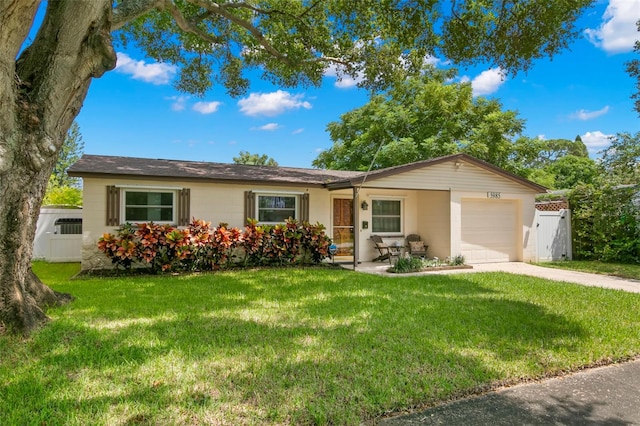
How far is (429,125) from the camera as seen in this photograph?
77.7 ft

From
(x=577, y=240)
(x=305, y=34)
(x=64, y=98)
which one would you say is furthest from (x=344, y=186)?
(x=577, y=240)

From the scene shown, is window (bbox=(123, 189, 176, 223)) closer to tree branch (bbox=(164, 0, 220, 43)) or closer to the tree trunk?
tree branch (bbox=(164, 0, 220, 43))

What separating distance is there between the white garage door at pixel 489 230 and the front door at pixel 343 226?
3.79 metres

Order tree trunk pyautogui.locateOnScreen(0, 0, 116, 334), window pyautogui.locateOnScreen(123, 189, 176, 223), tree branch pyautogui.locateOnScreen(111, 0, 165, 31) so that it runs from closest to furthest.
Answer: tree trunk pyautogui.locateOnScreen(0, 0, 116, 334) → tree branch pyautogui.locateOnScreen(111, 0, 165, 31) → window pyautogui.locateOnScreen(123, 189, 176, 223)

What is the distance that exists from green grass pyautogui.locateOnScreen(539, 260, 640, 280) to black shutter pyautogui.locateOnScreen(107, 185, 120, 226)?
12976mm

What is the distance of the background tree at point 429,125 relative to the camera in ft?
71.6

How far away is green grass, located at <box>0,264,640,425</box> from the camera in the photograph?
3012 millimetres

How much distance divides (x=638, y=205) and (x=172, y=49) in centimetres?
1618

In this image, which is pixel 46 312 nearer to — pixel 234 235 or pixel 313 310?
pixel 313 310

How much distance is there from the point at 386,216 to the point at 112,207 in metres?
8.40

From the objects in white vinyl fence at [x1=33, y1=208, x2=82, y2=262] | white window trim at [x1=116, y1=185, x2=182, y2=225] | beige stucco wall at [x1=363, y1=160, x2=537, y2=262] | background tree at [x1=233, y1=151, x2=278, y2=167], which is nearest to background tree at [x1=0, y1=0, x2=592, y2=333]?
beige stucco wall at [x1=363, y1=160, x2=537, y2=262]

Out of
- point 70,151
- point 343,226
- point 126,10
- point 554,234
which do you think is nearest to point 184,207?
point 343,226

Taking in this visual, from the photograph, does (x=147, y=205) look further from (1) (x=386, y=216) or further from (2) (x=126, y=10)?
(1) (x=386, y=216)

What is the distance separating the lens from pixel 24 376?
3445 millimetres
